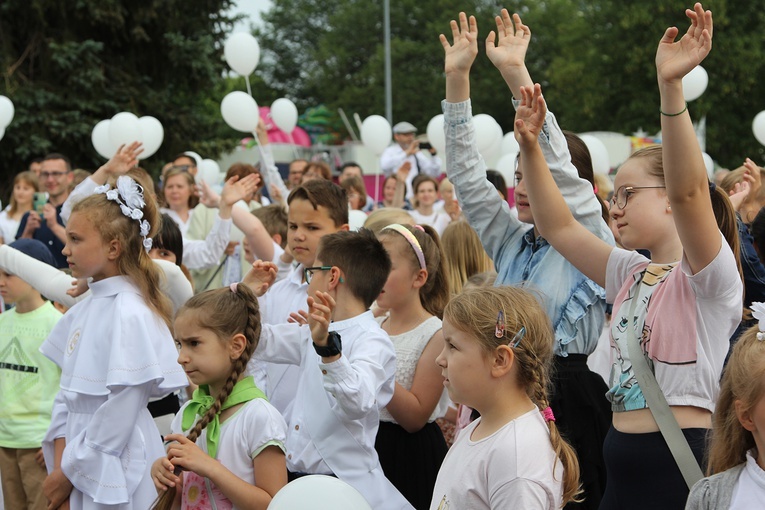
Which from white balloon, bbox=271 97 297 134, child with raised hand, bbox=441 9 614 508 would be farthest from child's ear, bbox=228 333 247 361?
white balloon, bbox=271 97 297 134

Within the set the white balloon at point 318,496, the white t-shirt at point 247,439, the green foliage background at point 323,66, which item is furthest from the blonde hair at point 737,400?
the green foliage background at point 323,66

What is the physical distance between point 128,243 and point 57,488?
1.07 m

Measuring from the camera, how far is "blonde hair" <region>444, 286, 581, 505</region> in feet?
9.82

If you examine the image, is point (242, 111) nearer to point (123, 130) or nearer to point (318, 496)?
point (123, 130)

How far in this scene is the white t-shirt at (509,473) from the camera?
2.78m

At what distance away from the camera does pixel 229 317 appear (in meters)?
3.81

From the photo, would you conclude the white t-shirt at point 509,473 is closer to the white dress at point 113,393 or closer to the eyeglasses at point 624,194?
the eyeglasses at point 624,194

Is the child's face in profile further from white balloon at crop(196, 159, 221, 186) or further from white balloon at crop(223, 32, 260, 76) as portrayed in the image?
white balloon at crop(196, 159, 221, 186)

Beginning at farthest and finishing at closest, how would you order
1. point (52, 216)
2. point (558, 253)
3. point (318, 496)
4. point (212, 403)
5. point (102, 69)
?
point (102, 69) < point (52, 216) < point (558, 253) < point (212, 403) < point (318, 496)

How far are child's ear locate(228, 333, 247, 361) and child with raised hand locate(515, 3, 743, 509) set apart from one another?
1.23 m

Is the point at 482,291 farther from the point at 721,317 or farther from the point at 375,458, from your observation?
the point at 375,458

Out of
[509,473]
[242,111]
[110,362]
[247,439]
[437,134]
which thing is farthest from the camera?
[437,134]

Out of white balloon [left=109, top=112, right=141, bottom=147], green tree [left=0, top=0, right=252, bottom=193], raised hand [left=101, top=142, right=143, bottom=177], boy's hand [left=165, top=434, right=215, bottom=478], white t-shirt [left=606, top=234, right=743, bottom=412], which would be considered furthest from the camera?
green tree [left=0, top=0, right=252, bottom=193]

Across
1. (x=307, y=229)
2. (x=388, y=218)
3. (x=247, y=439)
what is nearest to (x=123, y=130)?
(x=388, y=218)
